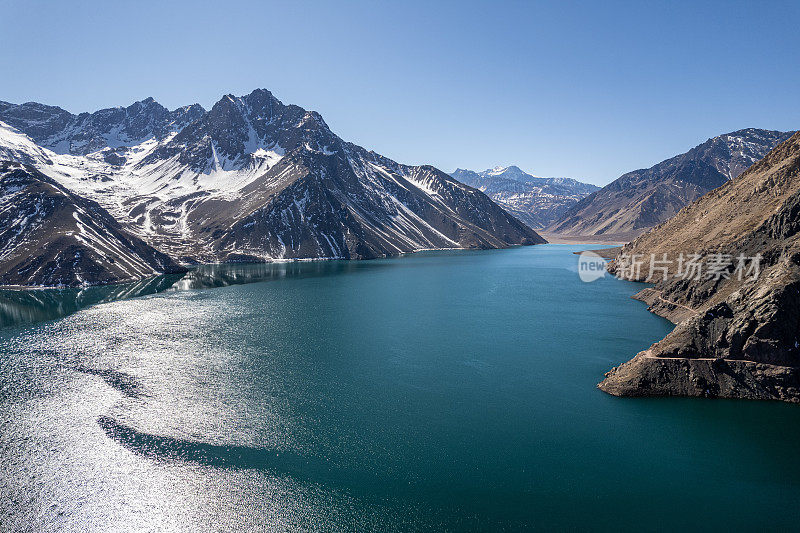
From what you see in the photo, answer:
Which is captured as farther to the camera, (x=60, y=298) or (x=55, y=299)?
(x=60, y=298)

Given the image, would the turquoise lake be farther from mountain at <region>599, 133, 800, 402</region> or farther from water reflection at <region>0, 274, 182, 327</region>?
water reflection at <region>0, 274, 182, 327</region>

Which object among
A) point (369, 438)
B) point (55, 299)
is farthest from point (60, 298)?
A: point (369, 438)

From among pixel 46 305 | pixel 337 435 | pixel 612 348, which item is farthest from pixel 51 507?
pixel 46 305

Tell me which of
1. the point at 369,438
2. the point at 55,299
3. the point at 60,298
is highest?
the point at 60,298

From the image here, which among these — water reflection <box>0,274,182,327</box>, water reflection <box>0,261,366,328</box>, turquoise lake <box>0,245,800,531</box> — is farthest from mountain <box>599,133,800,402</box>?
water reflection <box>0,261,366,328</box>

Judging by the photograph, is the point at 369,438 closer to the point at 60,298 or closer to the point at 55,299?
the point at 55,299

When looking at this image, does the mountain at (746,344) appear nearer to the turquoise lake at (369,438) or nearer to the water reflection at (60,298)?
the turquoise lake at (369,438)

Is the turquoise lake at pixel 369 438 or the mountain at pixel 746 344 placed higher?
the mountain at pixel 746 344

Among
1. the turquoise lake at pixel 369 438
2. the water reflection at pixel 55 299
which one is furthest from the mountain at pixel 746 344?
the water reflection at pixel 55 299

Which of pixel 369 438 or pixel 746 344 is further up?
pixel 746 344
